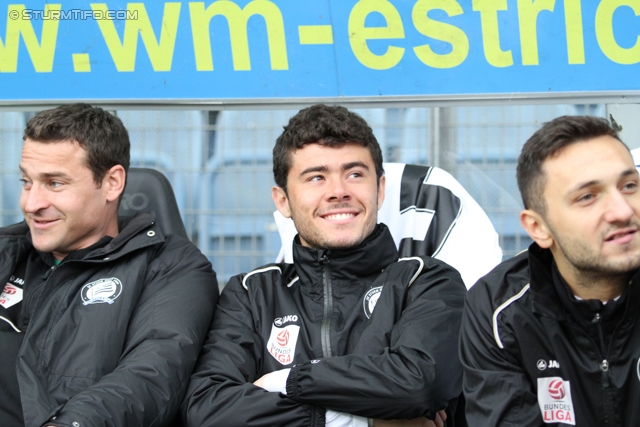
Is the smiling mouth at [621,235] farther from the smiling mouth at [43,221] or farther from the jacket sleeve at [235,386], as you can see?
the smiling mouth at [43,221]

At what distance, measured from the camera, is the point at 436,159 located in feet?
12.3

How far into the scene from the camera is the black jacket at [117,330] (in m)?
2.45

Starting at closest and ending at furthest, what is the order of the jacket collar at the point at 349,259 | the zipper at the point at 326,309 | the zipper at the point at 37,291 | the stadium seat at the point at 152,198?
1. the zipper at the point at 326,309
2. the jacket collar at the point at 349,259
3. the zipper at the point at 37,291
4. the stadium seat at the point at 152,198

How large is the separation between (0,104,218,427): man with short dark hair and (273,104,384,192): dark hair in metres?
0.48

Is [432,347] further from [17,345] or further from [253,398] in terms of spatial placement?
[17,345]

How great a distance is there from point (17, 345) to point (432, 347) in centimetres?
143

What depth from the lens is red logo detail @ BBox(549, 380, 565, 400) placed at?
7.32 feet

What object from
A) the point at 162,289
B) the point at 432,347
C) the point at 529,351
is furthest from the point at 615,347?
the point at 162,289

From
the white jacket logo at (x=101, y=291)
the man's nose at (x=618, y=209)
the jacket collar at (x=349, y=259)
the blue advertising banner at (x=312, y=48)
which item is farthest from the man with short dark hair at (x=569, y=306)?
the white jacket logo at (x=101, y=291)

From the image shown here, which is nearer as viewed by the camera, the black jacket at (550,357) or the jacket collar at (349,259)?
the black jacket at (550,357)

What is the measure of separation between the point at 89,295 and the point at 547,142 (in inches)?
63.2

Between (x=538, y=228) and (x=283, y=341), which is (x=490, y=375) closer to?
(x=538, y=228)

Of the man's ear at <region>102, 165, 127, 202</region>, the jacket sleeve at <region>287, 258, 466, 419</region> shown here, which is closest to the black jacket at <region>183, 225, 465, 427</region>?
the jacket sleeve at <region>287, 258, 466, 419</region>

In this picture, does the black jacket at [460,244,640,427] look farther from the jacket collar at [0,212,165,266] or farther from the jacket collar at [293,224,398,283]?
the jacket collar at [0,212,165,266]
